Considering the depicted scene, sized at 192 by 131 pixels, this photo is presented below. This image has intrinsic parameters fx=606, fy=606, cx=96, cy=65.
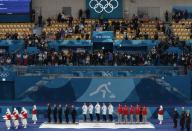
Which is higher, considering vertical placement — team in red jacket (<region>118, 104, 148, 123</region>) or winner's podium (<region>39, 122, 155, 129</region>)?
team in red jacket (<region>118, 104, 148, 123</region>)

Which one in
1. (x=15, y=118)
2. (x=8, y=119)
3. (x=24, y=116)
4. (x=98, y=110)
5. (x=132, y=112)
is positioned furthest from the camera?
(x=98, y=110)

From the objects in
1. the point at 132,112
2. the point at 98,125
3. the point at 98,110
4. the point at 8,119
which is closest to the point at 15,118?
the point at 8,119

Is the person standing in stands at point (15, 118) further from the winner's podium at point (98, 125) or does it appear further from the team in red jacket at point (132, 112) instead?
the team in red jacket at point (132, 112)

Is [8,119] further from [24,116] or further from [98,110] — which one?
[98,110]

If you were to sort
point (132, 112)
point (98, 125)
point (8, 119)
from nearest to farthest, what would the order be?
1. point (8, 119)
2. point (98, 125)
3. point (132, 112)

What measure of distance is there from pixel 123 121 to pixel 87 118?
2.96m

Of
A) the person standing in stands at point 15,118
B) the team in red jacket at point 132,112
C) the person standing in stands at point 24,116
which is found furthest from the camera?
the team in red jacket at point 132,112

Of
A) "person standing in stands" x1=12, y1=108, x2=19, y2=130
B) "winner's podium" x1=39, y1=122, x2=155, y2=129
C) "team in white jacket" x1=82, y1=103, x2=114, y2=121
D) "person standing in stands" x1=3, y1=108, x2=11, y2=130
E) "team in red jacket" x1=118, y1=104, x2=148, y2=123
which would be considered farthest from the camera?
"team in white jacket" x1=82, y1=103, x2=114, y2=121

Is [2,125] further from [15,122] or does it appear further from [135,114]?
[135,114]

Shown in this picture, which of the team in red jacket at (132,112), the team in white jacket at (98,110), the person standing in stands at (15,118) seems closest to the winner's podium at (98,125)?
the team in red jacket at (132,112)

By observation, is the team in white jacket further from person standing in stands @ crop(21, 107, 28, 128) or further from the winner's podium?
person standing in stands @ crop(21, 107, 28, 128)

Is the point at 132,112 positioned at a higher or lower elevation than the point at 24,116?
lower

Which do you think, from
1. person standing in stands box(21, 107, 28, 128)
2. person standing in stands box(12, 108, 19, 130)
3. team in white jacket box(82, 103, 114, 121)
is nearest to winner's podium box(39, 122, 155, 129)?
team in white jacket box(82, 103, 114, 121)

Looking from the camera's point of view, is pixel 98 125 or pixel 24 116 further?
pixel 98 125
